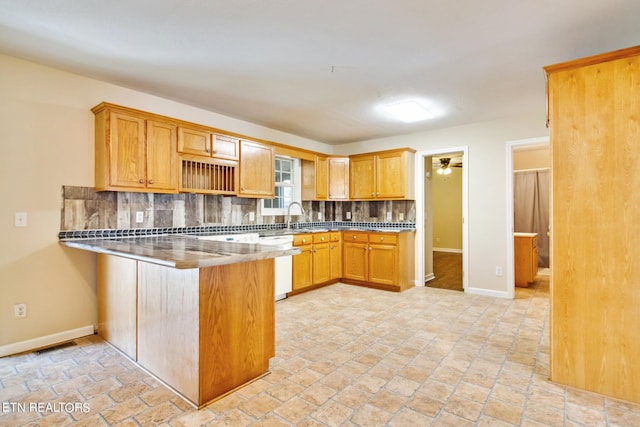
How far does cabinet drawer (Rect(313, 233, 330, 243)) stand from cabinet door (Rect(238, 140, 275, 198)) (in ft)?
3.05

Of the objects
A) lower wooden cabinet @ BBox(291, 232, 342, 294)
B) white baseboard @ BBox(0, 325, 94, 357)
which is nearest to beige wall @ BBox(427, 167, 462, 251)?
lower wooden cabinet @ BBox(291, 232, 342, 294)

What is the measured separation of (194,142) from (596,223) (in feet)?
12.0

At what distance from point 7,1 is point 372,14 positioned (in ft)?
7.43

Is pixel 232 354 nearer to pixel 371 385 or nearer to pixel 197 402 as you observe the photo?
pixel 197 402

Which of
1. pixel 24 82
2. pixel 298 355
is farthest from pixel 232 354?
pixel 24 82

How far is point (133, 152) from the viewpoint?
10.3ft

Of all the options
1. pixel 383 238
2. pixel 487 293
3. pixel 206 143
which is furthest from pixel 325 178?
pixel 487 293

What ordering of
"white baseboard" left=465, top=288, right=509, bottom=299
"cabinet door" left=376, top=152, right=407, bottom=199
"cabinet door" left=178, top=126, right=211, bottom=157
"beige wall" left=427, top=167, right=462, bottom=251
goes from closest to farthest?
"cabinet door" left=178, top=126, right=211, bottom=157 < "white baseboard" left=465, top=288, right=509, bottom=299 < "cabinet door" left=376, top=152, right=407, bottom=199 < "beige wall" left=427, top=167, right=462, bottom=251

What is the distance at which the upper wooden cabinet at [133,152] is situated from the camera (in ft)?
9.80

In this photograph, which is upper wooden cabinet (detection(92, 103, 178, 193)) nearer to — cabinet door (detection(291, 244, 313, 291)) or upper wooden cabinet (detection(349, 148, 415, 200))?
cabinet door (detection(291, 244, 313, 291))

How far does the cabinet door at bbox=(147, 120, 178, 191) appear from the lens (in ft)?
10.6

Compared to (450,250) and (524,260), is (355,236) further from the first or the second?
(450,250)

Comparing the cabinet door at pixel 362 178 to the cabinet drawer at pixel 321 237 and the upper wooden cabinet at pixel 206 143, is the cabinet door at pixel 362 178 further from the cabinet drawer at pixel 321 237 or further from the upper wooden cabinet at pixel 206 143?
the upper wooden cabinet at pixel 206 143

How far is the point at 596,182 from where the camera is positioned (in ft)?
6.86
